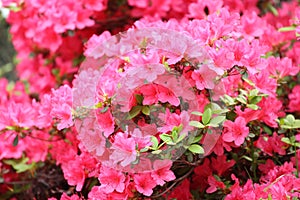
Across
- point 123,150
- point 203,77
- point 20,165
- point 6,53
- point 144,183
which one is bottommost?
point 6,53

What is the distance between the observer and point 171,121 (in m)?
1.33

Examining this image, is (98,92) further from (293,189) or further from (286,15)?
(286,15)

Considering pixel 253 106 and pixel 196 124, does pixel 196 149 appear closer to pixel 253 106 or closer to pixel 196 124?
pixel 196 124

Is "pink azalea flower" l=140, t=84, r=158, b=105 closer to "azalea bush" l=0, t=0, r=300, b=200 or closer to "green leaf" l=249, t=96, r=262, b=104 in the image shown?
"azalea bush" l=0, t=0, r=300, b=200

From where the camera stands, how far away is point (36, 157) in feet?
6.07

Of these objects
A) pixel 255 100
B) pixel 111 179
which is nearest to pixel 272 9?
pixel 255 100

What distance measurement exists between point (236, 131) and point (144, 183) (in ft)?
0.95

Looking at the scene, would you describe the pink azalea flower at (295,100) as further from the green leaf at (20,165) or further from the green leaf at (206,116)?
the green leaf at (20,165)

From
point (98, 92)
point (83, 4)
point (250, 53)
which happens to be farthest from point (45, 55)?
point (250, 53)

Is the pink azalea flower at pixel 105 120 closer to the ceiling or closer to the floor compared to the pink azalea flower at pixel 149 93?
closer to the floor

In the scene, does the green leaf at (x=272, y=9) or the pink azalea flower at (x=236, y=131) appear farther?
the green leaf at (x=272, y=9)

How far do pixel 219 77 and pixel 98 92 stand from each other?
322mm

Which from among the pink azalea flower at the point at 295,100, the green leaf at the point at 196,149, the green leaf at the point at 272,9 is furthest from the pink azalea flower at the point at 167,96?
the green leaf at the point at 272,9

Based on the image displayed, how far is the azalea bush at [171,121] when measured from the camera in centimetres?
133
